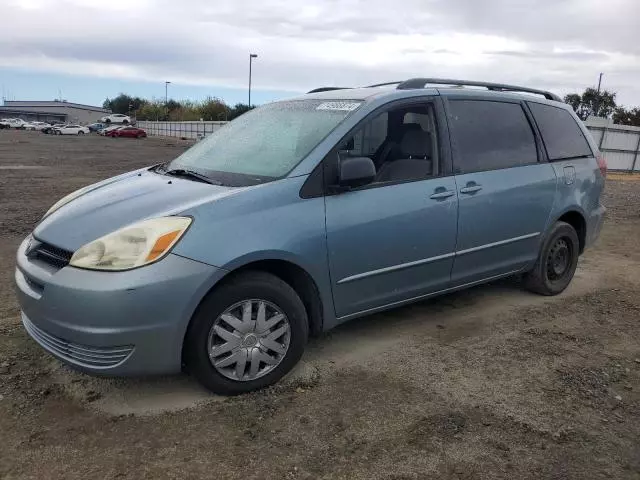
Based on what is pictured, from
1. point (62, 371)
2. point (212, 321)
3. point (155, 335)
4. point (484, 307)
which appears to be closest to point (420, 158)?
point (484, 307)

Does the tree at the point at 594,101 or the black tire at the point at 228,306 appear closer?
the black tire at the point at 228,306

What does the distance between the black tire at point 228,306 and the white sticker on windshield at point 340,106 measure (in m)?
1.30

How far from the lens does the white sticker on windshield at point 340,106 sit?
3807 mm

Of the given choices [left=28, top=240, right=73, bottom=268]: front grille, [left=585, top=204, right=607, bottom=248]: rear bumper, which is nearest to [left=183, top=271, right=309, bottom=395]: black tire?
[left=28, top=240, right=73, bottom=268]: front grille

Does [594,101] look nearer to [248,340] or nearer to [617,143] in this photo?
[617,143]

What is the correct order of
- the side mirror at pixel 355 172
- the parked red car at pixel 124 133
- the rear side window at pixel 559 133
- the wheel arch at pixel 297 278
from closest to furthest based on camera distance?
the wheel arch at pixel 297 278 → the side mirror at pixel 355 172 → the rear side window at pixel 559 133 → the parked red car at pixel 124 133

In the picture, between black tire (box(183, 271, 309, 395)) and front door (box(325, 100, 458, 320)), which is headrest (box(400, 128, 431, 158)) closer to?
front door (box(325, 100, 458, 320))

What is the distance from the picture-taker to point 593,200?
537cm

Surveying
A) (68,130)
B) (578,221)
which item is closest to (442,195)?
(578,221)

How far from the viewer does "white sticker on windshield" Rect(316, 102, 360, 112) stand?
381cm

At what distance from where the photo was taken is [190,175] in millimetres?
3777

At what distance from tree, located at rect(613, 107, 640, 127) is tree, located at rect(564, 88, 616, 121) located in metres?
2.16

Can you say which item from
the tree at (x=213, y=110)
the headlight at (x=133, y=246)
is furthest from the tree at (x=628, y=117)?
the headlight at (x=133, y=246)

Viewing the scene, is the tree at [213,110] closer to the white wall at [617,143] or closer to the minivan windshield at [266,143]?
the white wall at [617,143]
